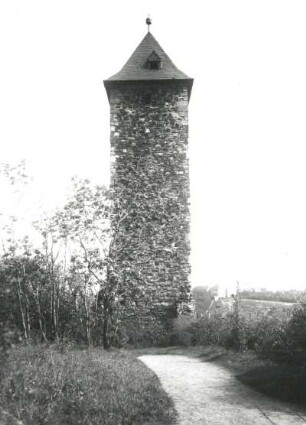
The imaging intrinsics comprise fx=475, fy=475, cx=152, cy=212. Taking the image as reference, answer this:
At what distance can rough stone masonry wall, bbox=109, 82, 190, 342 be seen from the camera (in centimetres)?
1758

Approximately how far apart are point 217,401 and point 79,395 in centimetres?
233

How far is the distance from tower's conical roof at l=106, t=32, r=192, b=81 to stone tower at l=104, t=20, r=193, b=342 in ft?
0.14

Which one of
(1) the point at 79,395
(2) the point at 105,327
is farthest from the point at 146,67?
(1) the point at 79,395

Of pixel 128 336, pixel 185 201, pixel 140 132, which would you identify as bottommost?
pixel 128 336

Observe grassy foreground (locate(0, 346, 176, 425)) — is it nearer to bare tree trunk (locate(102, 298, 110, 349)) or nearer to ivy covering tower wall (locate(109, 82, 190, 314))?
bare tree trunk (locate(102, 298, 110, 349))

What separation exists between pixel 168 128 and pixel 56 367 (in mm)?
12225

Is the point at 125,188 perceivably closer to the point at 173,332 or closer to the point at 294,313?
the point at 173,332

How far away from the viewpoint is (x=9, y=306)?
13.3 metres

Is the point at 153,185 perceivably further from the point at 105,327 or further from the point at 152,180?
the point at 105,327

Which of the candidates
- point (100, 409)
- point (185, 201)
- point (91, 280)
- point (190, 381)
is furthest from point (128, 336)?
point (100, 409)

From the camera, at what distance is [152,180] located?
59.0ft

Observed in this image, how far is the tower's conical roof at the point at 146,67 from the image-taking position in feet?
61.3

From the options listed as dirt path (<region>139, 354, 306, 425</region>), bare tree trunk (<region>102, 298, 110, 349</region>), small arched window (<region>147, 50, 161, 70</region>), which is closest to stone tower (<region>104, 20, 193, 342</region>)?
small arched window (<region>147, 50, 161, 70</region>)

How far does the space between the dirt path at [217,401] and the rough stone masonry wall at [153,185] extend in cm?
696
